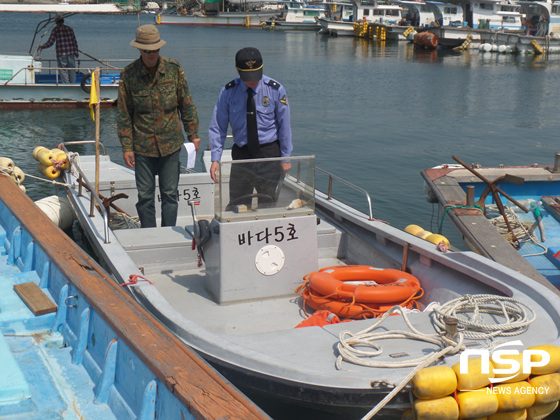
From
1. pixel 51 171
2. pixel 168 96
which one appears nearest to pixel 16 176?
pixel 51 171

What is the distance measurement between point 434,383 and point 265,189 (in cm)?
235

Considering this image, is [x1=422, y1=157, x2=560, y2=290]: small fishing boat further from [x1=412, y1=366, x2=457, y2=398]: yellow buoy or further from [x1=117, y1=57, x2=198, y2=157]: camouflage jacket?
[x1=117, y1=57, x2=198, y2=157]: camouflage jacket

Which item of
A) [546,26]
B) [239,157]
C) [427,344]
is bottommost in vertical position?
[427,344]

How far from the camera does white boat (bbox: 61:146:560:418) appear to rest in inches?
156

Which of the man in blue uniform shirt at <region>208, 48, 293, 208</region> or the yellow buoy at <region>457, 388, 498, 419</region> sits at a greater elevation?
the man in blue uniform shirt at <region>208, 48, 293, 208</region>

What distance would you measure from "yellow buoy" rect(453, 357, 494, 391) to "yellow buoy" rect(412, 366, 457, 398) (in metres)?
0.05

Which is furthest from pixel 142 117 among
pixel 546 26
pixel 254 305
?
pixel 546 26

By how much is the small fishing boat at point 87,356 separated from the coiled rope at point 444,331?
3.20 ft

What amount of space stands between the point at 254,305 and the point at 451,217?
4.16m

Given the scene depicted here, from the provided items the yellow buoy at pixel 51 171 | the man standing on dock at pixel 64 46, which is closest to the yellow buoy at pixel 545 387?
the yellow buoy at pixel 51 171

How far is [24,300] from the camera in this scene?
487 centimetres

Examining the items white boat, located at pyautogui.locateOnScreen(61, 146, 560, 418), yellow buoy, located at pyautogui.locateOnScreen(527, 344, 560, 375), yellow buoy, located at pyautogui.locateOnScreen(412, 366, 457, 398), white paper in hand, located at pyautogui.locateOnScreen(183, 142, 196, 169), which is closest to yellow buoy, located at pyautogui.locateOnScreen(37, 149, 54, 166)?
white boat, located at pyautogui.locateOnScreen(61, 146, 560, 418)

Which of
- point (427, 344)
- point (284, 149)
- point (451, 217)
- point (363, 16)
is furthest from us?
point (363, 16)

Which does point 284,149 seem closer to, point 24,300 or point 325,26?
point 24,300
